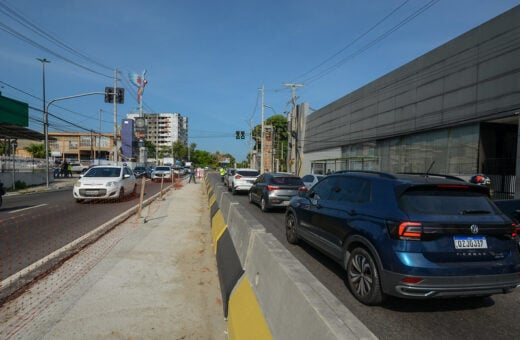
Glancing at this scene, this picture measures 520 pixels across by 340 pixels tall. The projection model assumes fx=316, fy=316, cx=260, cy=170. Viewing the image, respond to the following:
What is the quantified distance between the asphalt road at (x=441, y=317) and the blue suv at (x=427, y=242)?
0.24 m

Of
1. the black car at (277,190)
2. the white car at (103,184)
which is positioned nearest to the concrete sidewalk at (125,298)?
the black car at (277,190)

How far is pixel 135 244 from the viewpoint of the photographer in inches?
260

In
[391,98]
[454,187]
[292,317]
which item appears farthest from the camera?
[391,98]

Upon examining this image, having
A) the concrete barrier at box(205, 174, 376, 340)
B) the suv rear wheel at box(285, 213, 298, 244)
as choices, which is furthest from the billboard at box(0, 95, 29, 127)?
the concrete barrier at box(205, 174, 376, 340)

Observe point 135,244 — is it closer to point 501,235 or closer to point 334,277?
point 334,277

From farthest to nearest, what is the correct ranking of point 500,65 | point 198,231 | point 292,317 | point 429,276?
point 500,65 < point 198,231 < point 429,276 < point 292,317

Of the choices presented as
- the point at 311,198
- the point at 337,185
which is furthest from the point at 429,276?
the point at 311,198

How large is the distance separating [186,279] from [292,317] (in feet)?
10.2

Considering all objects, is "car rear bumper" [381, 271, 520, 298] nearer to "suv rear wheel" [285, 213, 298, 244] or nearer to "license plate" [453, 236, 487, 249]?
"license plate" [453, 236, 487, 249]

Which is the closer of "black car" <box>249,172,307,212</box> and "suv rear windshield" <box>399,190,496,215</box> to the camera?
"suv rear windshield" <box>399,190,496,215</box>

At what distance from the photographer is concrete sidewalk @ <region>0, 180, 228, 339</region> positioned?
3236mm

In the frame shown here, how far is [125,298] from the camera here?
3965 mm

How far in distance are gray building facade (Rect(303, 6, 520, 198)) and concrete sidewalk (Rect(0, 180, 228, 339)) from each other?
14854mm

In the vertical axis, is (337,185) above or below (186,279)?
above
